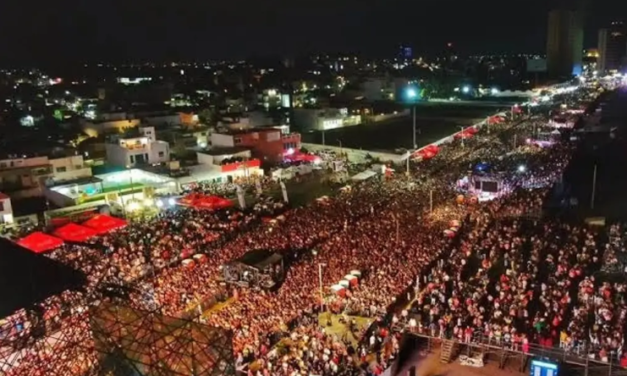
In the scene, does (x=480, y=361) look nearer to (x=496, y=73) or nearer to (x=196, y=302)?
(x=196, y=302)

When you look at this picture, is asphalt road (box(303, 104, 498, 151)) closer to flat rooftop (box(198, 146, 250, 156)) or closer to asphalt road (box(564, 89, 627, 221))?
flat rooftop (box(198, 146, 250, 156))

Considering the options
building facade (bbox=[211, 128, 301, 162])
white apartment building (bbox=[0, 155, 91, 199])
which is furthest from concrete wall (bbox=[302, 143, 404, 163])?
white apartment building (bbox=[0, 155, 91, 199])

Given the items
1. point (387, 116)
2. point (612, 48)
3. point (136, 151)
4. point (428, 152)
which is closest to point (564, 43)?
point (612, 48)

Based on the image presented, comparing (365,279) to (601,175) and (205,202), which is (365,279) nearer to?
(205,202)

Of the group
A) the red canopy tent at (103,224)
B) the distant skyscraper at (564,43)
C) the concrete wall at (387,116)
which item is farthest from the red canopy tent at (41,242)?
the distant skyscraper at (564,43)

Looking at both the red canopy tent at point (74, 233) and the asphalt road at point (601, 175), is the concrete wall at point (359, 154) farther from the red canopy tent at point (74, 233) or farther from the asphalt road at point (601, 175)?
the red canopy tent at point (74, 233)

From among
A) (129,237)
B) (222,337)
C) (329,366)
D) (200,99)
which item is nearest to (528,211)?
(329,366)
